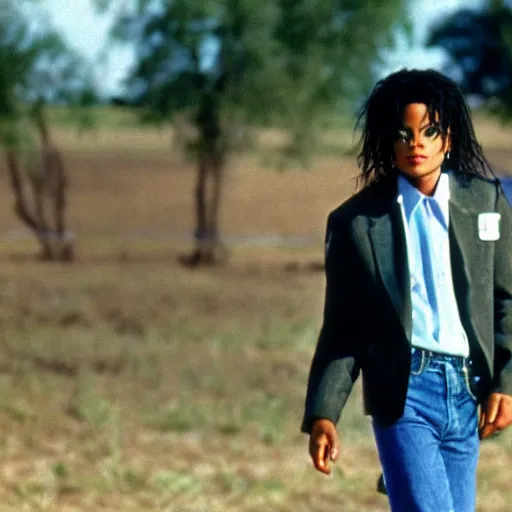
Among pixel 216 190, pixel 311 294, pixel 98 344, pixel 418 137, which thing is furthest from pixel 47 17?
pixel 418 137

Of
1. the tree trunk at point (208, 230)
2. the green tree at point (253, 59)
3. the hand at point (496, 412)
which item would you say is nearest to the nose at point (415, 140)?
the hand at point (496, 412)

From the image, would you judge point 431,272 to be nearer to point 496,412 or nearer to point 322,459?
point 496,412

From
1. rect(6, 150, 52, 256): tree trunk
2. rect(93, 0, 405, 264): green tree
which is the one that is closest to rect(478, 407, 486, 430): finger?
rect(93, 0, 405, 264): green tree

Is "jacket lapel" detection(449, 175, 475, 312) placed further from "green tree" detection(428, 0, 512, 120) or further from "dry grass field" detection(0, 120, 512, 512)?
"green tree" detection(428, 0, 512, 120)

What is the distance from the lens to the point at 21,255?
24.0 metres

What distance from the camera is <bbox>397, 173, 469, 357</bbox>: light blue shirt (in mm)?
2920

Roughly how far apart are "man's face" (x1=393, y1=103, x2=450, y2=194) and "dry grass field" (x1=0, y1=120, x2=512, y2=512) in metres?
1.11

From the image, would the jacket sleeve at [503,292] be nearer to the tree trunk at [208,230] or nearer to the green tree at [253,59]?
the green tree at [253,59]

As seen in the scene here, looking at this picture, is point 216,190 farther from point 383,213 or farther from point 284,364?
point 383,213

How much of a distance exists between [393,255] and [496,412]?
0.43 meters

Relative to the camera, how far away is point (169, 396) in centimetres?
836

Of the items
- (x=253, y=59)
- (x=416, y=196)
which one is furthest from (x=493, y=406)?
(x=253, y=59)

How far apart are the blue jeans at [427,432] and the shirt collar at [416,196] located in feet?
1.08

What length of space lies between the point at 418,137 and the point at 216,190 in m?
20.3
